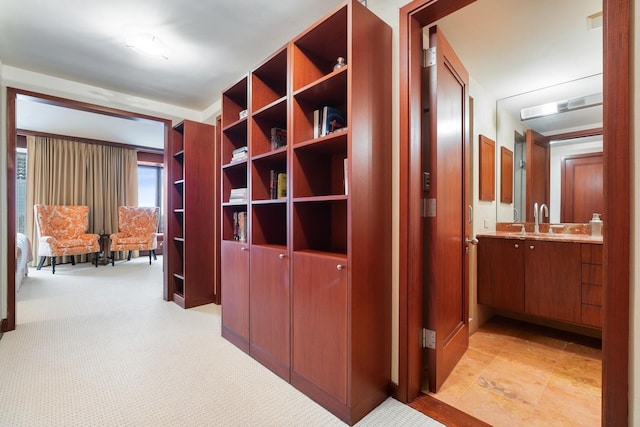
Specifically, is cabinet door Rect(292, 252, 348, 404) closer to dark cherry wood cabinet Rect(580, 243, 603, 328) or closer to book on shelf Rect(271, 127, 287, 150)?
book on shelf Rect(271, 127, 287, 150)

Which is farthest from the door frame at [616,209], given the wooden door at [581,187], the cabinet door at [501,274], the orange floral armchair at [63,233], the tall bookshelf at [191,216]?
the orange floral armchair at [63,233]

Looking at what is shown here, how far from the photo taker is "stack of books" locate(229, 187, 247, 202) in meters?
2.25

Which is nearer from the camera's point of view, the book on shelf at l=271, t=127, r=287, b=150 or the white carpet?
the white carpet

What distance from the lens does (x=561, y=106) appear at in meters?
2.70

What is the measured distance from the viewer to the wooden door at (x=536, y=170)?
109 inches

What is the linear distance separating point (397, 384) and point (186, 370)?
1359 mm

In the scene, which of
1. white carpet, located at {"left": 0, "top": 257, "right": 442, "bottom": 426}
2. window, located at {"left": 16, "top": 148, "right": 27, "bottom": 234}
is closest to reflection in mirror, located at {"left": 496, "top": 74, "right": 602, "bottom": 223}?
white carpet, located at {"left": 0, "top": 257, "right": 442, "bottom": 426}

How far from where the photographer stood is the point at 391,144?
1.63 meters

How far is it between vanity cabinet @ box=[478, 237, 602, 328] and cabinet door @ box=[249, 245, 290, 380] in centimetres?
197

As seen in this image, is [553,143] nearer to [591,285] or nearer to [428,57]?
[591,285]

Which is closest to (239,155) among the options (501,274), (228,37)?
(228,37)

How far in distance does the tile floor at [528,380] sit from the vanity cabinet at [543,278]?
0.91 feet

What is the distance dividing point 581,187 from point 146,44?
3.92 metres

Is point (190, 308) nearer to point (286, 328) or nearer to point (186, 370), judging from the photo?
point (186, 370)
